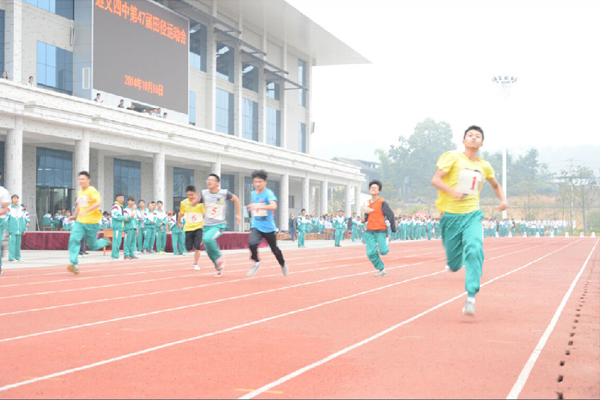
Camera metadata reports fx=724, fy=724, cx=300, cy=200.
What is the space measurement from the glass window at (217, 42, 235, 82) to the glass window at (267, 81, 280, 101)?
705 cm

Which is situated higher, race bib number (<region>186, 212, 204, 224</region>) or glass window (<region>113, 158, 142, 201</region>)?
glass window (<region>113, 158, 142, 201</region>)

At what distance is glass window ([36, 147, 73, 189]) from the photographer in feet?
111

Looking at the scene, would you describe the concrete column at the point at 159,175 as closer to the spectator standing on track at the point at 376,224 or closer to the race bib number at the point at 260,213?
→ the spectator standing on track at the point at 376,224

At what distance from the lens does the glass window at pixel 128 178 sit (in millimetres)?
39469

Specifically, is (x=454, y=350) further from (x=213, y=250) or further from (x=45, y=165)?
(x=45, y=165)

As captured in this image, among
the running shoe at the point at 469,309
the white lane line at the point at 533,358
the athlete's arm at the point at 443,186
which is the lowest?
the white lane line at the point at 533,358

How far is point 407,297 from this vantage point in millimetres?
10234

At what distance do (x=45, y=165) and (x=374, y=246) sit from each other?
24.3 metres

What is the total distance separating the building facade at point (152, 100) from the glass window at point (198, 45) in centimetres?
8

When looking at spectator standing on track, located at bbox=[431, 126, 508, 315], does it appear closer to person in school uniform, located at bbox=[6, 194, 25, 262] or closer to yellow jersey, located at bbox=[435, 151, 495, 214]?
yellow jersey, located at bbox=[435, 151, 495, 214]

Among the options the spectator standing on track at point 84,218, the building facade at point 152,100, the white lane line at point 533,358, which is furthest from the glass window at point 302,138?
the white lane line at point 533,358

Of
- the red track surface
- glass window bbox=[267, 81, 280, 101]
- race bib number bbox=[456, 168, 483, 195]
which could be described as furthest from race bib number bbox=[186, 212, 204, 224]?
glass window bbox=[267, 81, 280, 101]

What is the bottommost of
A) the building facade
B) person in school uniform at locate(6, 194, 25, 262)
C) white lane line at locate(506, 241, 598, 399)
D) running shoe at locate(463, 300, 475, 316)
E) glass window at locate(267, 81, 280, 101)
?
white lane line at locate(506, 241, 598, 399)

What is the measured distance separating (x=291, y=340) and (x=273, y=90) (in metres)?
52.3
